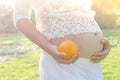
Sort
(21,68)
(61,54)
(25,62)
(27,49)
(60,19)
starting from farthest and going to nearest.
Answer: (27,49), (25,62), (21,68), (60,19), (61,54)

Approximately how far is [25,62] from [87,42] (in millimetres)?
5167

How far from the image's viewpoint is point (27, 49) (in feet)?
28.2

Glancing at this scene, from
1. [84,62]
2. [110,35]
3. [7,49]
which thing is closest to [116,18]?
[110,35]

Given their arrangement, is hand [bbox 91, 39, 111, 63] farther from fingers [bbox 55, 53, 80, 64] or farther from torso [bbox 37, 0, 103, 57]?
fingers [bbox 55, 53, 80, 64]

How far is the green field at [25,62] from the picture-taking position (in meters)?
5.95

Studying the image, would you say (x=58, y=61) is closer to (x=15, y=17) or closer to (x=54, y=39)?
(x=54, y=39)

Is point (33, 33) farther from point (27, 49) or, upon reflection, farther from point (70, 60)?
point (27, 49)

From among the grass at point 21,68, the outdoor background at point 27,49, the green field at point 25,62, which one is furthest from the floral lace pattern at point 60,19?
the grass at point 21,68

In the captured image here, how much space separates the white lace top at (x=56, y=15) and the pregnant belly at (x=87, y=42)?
2 centimetres

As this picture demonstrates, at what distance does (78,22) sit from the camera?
6.25 ft

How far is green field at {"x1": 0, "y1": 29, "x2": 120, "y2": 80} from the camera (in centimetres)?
595

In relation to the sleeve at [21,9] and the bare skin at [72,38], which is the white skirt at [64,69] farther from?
the sleeve at [21,9]

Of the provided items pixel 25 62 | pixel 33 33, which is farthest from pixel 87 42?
pixel 25 62

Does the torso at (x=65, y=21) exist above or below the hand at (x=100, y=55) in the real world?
above
